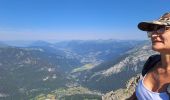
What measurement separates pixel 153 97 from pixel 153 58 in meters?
1.94

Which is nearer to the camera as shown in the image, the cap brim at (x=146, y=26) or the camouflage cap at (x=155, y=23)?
the camouflage cap at (x=155, y=23)

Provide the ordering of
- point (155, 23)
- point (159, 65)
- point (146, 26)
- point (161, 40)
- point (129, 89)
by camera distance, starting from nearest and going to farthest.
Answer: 1. point (155, 23)
2. point (161, 40)
3. point (146, 26)
4. point (159, 65)
5. point (129, 89)

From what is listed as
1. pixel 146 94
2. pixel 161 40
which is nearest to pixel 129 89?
pixel 146 94

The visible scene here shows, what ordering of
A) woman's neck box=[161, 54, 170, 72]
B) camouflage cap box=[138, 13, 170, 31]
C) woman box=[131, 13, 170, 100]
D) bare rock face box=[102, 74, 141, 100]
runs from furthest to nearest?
bare rock face box=[102, 74, 141, 100], woman's neck box=[161, 54, 170, 72], woman box=[131, 13, 170, 100], camouflage cap box=[138, 13, 170, 31]

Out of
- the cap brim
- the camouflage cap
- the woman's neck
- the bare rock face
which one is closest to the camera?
the camouflage cap

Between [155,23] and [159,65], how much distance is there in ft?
5.43

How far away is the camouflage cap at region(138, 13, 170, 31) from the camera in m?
7.12

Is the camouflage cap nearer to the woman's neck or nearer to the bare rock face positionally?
the woman's neck

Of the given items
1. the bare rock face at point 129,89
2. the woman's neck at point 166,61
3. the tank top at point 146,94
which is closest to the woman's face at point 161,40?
the woman's neck at point 166,61

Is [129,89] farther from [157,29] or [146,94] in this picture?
[157,29]

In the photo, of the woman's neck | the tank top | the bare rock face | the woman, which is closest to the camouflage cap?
the woman

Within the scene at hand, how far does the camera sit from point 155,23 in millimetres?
7207

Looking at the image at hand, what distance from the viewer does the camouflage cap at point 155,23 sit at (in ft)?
23.4

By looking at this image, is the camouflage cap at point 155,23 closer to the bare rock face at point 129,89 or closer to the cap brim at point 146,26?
the cap brim at point 146,26
